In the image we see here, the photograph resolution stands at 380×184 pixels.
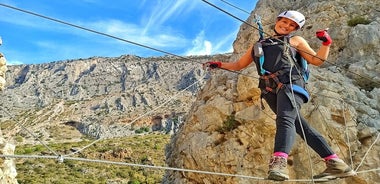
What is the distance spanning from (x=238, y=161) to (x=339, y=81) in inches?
109

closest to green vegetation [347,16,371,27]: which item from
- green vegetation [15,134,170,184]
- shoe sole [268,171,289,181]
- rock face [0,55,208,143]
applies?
shoe sole [268,171,289,181]

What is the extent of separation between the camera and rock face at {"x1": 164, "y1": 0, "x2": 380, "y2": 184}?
717 centimetres

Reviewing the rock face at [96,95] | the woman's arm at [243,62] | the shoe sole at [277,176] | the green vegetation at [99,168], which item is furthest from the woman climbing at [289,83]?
the rock face at [96,95]

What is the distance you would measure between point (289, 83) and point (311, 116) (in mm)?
2813

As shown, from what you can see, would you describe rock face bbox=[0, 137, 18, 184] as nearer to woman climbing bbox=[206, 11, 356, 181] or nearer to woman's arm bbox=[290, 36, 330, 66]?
woman climbing bbox=[206, 11, 356, 181]

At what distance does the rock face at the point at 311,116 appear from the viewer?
717cm

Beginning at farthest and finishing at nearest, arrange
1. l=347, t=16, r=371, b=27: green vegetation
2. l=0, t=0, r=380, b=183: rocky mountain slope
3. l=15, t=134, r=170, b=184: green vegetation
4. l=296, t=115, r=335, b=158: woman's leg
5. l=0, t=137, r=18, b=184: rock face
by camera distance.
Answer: l=15, t=134, r=170, b=184: green vegetation
l=0, t=137, r=18, b=184: rock face
l=347, t=16, r=371, b=27: green vegetation
l=0, t=0, r=380, b=183: rocky mountain slope
l=296, t=115, r=335, b=158: woman's leg

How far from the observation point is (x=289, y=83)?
496 cm

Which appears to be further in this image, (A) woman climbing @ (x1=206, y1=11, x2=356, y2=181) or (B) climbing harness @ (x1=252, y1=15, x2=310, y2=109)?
(B) climbing harness @ (x1=252, y1=15, x2=310, y2=109)

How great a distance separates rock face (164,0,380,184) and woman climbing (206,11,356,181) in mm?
1475

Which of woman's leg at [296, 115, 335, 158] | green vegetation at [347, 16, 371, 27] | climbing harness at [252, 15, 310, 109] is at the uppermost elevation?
green vegetation at [347, 16, 371, 27]

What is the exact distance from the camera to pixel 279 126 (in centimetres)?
470

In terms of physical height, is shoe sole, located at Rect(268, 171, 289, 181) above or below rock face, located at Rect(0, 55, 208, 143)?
below

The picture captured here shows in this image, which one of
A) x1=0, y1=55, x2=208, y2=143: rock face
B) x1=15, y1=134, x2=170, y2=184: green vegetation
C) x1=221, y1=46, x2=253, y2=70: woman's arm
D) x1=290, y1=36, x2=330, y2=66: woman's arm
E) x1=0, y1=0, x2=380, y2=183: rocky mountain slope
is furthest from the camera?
x1=0, y1=55, x2=208, y2=143: rock face
